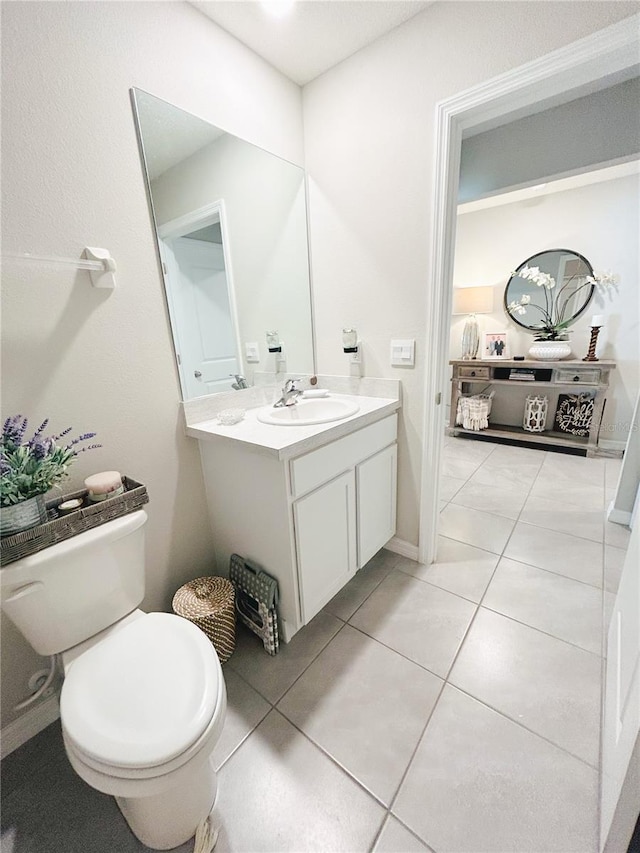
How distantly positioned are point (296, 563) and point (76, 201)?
1.42m

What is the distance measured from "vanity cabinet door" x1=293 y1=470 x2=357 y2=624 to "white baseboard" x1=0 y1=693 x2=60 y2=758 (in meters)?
0.92

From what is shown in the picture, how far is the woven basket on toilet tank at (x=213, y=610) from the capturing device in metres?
1.27

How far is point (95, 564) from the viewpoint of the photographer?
0.98 m

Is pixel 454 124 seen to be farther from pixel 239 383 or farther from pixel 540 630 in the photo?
pixel 540 630

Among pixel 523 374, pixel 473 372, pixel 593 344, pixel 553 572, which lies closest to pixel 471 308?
pixel 473 372

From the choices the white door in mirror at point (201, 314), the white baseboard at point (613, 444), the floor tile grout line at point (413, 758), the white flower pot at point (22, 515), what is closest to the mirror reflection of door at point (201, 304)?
the white door in mirror at point (201, 314)

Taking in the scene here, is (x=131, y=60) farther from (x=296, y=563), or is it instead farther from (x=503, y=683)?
(x=503, y=683)

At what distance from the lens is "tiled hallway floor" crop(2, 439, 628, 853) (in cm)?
88

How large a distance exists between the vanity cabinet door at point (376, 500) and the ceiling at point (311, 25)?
1.75 m

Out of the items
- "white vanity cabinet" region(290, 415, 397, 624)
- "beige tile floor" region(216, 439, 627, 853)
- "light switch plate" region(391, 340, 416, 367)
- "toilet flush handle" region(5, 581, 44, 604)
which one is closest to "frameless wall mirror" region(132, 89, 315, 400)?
"light switch plate" region(391, 340, 416, 367)

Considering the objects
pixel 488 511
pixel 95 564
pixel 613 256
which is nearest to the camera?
pixel 95 564

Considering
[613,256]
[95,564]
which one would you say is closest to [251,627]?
[95,564]

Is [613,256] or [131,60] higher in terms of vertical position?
[131,60]

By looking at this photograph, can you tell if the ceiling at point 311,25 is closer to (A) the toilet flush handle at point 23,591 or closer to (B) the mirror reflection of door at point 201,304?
(B) the mirror reflection of door at point 201,304
